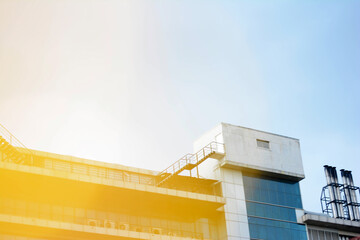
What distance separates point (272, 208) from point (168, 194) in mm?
12367

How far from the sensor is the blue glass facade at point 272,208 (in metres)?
66.5

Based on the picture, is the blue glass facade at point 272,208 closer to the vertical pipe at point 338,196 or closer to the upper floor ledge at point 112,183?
the upper floor ledge at point 112,183

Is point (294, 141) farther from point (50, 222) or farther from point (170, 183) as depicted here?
point (50, 222)

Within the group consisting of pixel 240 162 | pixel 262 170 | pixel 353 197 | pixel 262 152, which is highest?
pixel 262 152

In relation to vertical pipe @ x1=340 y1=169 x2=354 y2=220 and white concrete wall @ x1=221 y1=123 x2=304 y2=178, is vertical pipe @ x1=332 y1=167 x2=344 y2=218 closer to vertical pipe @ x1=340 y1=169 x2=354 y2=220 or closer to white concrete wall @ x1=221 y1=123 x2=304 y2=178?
vertical pipe @ x1=340 y1=169 x2=354 y2=220

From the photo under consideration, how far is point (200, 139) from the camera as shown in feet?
235

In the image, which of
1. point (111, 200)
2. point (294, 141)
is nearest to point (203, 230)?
point (111, 200)

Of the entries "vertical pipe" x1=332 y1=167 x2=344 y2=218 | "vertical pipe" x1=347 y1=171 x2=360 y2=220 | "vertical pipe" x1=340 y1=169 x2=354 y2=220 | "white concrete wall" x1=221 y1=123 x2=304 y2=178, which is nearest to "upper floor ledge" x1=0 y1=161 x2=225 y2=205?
"white concrete wall" x1=221 y1=123 x2=304 y2=178

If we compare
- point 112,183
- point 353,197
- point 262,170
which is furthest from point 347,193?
point 112,183

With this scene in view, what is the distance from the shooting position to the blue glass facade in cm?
6650

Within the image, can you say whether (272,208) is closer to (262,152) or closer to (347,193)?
(262,152)

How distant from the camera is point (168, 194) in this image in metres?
62.2

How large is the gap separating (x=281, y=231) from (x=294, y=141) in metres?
11.2

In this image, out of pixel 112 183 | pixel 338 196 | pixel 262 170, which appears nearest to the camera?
pixel 112 183
